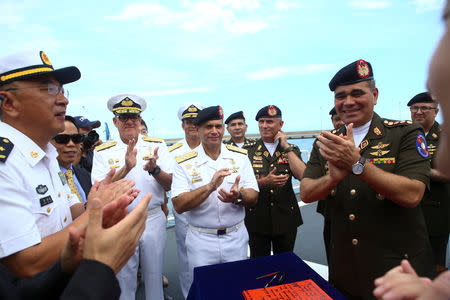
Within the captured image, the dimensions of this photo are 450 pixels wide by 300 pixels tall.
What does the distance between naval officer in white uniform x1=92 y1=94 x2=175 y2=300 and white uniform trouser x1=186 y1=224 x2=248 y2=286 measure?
708 mm

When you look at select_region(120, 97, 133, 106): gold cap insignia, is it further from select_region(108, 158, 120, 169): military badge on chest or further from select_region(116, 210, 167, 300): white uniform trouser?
select_region(116, 210, 167, 300): white uniform trouser

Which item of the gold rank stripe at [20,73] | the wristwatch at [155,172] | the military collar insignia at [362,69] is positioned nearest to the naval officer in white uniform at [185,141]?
the wristwatch at [155,172]

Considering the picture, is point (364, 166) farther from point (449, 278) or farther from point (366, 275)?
point (449, 278)

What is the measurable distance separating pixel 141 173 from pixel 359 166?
265 centimetres

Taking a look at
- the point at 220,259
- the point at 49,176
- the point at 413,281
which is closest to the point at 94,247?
the point at 49,176

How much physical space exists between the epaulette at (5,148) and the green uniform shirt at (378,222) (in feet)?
7.24

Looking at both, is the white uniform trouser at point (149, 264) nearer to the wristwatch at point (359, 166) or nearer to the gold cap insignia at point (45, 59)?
the gold cap insignia at point (45, 59)

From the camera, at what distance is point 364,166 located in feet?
5.49

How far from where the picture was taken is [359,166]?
1676 millimetres

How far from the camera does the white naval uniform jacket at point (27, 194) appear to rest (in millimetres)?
1131

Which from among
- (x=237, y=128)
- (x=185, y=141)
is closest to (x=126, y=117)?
(x=185, y=141)

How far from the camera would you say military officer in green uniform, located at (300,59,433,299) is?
67.5 inches

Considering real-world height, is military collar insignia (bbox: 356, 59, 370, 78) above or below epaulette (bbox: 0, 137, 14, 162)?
above

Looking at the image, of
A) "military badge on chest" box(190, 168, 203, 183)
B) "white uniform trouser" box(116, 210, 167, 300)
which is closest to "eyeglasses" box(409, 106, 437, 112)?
"military badge on chest" box(190, 168, 203, 183)
